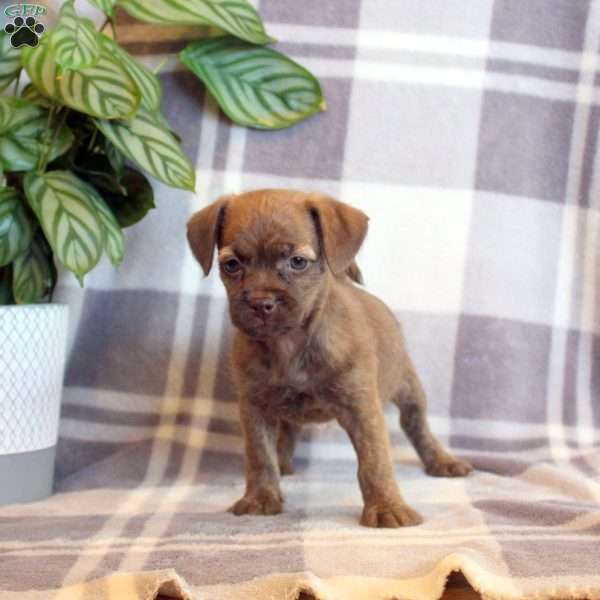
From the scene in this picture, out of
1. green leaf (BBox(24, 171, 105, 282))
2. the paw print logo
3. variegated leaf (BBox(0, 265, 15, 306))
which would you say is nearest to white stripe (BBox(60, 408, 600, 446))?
variegated leaf (BBox(0, 265, 15, 306))

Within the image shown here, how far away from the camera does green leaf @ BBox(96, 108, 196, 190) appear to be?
2.59 m

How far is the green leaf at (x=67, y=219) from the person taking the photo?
240 cm

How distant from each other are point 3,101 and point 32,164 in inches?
7.5

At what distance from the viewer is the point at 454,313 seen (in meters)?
3.08

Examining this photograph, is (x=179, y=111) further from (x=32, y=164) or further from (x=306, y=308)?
(x=306, y=308)

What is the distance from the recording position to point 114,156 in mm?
2834

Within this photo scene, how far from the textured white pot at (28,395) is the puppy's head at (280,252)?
1.94 ft

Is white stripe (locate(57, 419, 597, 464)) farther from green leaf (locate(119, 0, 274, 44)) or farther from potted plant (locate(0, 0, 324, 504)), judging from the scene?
green leaf (locate(119, 0, 274, 44))

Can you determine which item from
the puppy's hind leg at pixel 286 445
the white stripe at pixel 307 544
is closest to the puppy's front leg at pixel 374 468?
the white stripe at pixel 307 544

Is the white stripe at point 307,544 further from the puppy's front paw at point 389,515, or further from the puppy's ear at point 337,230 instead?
the puppy's ear at point 337,230

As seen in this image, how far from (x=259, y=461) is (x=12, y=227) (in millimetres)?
953

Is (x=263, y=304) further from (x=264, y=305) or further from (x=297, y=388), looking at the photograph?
(x=297, y=388)

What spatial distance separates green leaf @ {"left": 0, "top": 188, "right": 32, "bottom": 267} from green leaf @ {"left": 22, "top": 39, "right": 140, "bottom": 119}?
312 millimetres

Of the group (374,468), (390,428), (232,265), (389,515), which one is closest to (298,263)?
(232,265)
